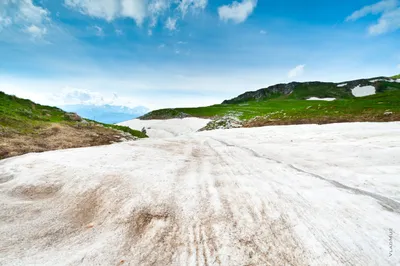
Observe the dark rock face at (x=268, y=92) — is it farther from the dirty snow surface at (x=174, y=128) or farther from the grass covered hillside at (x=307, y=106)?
the dirty snow surface at (x=174, y=128)

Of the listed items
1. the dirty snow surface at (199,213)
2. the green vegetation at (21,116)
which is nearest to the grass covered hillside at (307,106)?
the dirty snow surface at (199,213)

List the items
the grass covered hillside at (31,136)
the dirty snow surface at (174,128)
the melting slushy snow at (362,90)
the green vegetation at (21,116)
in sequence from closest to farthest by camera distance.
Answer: the grass covered hillside at (31,136)
the green vegetation at (21,116)
the dirty snow surface at (174,128)
the melting slushy snow at (362,90)

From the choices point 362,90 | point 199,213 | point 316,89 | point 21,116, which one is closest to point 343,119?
point 199,213

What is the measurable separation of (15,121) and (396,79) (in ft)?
582

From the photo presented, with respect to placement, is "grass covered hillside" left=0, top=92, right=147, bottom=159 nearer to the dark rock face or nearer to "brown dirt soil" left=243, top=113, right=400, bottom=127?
"brown dirt soil" left=243, top=113, right=400, bottom=127

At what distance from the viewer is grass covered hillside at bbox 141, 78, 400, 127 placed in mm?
26812

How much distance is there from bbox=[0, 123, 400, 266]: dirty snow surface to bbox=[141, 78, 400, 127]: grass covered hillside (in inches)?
825

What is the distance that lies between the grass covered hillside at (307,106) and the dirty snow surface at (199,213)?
68.7ft

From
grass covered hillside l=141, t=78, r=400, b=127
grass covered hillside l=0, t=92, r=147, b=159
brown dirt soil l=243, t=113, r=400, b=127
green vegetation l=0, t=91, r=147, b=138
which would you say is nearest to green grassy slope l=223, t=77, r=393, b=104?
grass covered hillside l=141, t=78, r=400, b=127

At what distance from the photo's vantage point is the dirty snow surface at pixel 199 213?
404 centimetres

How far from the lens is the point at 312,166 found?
31.0 ft

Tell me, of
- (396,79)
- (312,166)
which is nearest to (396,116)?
(312,166)

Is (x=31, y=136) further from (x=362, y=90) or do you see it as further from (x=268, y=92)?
(x=268, y=92)

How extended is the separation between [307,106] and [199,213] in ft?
236
